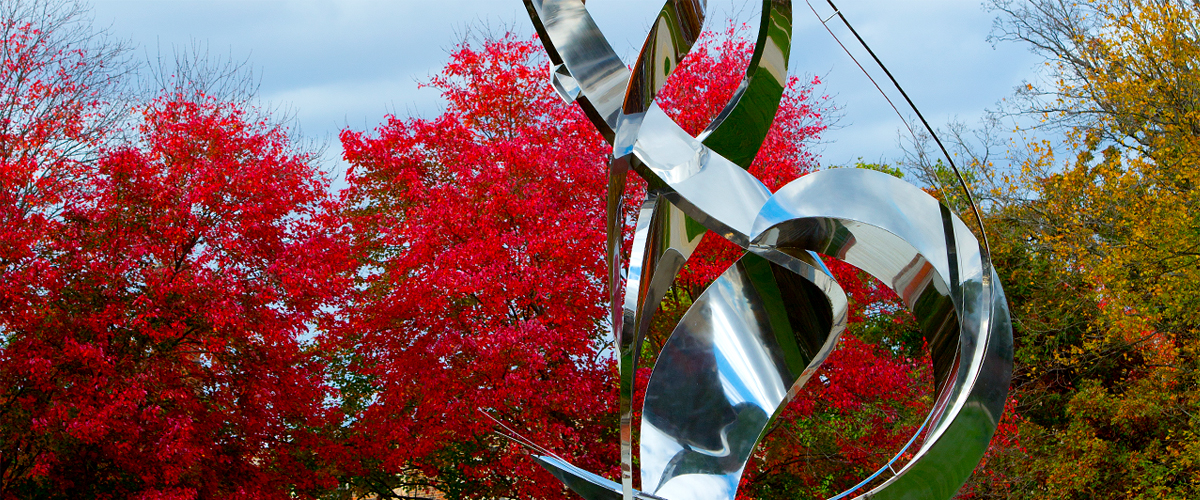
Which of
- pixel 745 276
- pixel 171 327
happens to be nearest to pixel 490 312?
pixel 171 327

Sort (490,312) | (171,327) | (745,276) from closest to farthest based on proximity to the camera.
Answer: (745,276), (171,327), (490,312)

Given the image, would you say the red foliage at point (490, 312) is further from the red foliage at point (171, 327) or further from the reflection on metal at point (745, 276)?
the reflection on metal at point (745, 276)

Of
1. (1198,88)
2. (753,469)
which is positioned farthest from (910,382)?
(1198,88)

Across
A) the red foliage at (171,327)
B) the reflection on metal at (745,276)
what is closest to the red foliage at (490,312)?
the red foliage at (171,327)

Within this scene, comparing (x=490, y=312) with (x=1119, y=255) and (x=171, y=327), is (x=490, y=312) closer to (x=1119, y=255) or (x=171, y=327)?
(x=171, y=327)

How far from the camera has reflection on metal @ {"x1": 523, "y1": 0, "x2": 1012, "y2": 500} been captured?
430 cm

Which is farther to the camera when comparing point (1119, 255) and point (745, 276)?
point (1119, 255)

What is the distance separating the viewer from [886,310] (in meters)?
17.5

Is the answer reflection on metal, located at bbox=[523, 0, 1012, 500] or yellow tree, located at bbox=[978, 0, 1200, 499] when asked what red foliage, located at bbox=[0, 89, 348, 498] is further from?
yellow tree, located at bbox=[978, 0, 1200, 499]

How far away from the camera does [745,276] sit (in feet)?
19.0

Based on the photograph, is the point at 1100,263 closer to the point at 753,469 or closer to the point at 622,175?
the point at 753,469

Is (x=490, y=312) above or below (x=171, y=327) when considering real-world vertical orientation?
above

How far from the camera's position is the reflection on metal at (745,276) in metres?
4.30

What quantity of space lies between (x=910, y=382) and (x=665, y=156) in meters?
8.08
